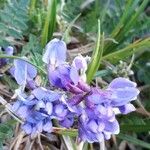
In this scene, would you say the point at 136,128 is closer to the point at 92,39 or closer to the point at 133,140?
the point at 133,140

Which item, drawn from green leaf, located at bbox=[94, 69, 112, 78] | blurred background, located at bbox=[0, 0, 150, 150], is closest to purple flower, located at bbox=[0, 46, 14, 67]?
blurred background, located at bbox=[0, 0, 150, 150]

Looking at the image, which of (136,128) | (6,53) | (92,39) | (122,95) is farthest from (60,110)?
(92,39)

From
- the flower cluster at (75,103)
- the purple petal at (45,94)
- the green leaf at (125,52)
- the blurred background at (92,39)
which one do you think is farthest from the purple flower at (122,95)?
the green leaf at (125,52)

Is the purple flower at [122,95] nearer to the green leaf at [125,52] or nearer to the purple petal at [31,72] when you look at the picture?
the purple petal at [31,72]

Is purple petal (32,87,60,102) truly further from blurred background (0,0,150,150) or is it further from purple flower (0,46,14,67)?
purple flower (0,46,14,67)

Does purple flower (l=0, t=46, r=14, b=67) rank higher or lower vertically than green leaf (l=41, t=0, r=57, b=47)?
lower

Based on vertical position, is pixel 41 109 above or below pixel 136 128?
above

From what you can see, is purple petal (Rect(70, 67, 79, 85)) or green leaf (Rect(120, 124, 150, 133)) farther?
green leaf (Rect(120, 124, 150, 133))
